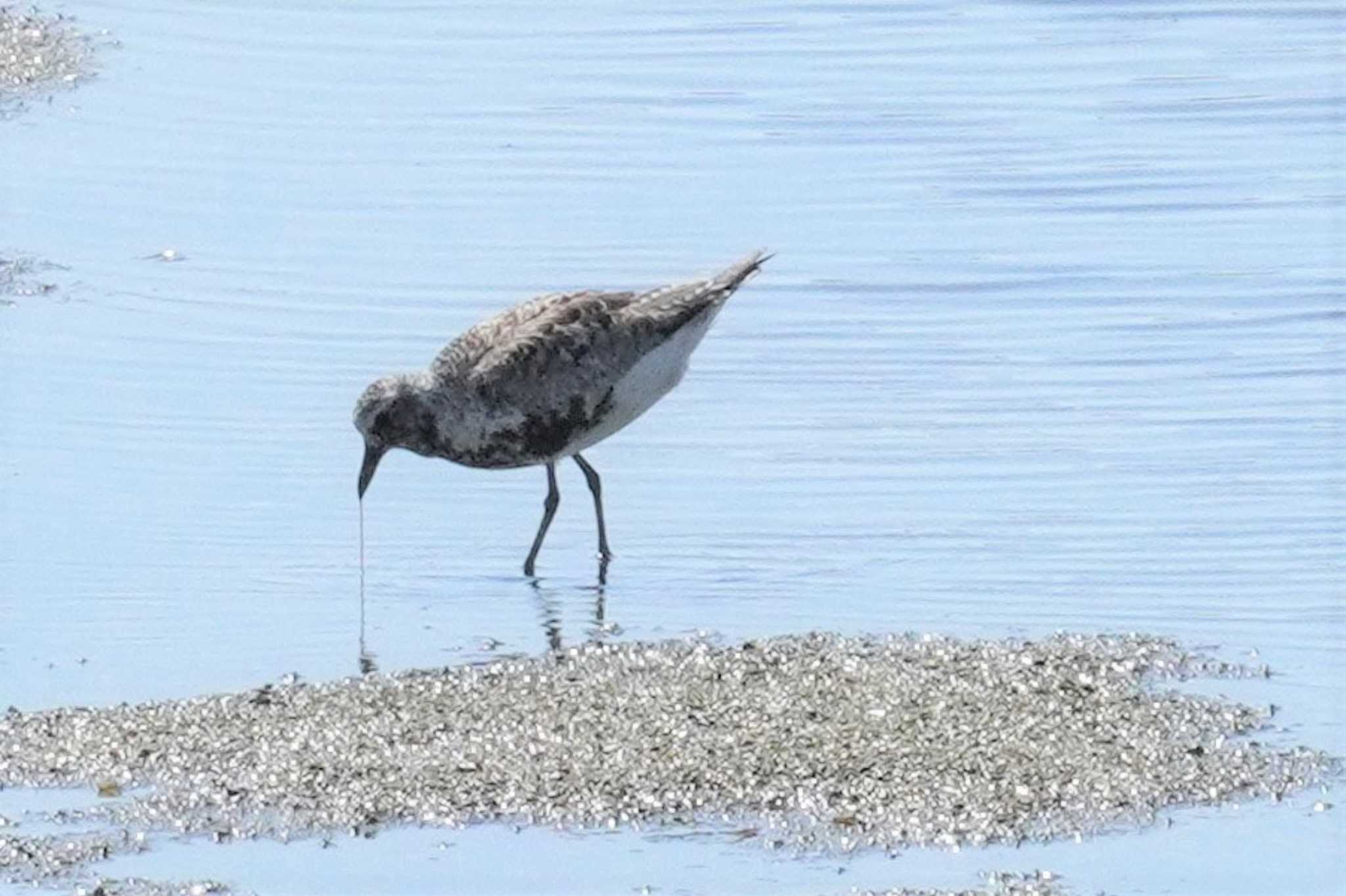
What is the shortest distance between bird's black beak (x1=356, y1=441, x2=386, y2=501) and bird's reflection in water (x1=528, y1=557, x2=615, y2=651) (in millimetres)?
721

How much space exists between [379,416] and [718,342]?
2.34 metres

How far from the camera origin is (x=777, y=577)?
32.5 feet

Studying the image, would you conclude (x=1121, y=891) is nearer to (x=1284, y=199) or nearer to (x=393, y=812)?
(x=393, y=812)

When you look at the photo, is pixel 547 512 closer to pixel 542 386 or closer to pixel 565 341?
pixel 542 386

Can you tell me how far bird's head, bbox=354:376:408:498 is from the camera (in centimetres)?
1069

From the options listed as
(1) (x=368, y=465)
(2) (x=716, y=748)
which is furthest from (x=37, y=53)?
(2) (x=716, y=748)

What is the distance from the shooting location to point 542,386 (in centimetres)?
1088

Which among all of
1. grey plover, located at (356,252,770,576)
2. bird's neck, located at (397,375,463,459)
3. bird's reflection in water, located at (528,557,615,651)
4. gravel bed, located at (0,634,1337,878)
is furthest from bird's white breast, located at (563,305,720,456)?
gravel bed, located at (0,634,1337,878)

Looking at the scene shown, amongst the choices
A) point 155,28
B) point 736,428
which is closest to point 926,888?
point 736,428

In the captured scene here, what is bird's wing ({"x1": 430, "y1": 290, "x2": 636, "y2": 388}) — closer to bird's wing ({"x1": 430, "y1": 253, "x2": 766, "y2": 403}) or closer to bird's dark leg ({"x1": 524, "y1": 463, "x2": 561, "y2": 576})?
bird's wing ({"x1": 430, "y1": 253, "x2": 766, "y2": 403})

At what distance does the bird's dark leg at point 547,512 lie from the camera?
33.8 ft

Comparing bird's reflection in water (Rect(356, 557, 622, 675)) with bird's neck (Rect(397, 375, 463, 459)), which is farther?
bird's neck (Rect(397, 375, 463, 459))

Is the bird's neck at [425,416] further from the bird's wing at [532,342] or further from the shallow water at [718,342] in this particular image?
the shallow water at [718,342]

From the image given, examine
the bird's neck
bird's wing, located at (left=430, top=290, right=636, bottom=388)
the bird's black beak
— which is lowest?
the bird's black beak
